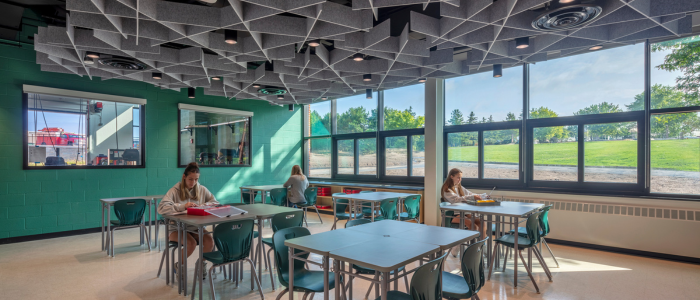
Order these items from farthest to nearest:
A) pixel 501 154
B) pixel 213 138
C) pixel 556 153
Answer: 1. pixel 213 138
2. pixel 501 154
3. pixel 556 153

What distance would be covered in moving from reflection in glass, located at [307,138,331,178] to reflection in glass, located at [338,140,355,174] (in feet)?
1.32

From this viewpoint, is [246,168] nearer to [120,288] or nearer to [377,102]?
[377,102]

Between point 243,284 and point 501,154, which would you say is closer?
→ point 243,284

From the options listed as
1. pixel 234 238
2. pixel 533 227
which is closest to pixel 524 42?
pixel 533 227

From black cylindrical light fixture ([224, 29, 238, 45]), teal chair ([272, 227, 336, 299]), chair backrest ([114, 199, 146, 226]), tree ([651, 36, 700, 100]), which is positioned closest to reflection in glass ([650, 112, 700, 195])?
tree ([651, 36, 700, 100])

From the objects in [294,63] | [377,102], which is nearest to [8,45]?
[294,63]

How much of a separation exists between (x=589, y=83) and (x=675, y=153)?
1.56m

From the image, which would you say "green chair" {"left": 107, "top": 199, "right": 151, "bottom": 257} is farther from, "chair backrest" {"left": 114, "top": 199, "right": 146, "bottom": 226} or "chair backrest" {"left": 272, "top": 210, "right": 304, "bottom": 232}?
"chair backrest" {"left": 272, "top": 210, "right": 304, "bottom": 232}

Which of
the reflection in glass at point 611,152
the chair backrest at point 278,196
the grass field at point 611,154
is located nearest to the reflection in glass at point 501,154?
the grass field at point 611,154

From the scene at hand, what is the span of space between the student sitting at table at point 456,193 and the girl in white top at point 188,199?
327 centimetres

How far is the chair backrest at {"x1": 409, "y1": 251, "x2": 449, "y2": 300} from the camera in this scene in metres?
2.10

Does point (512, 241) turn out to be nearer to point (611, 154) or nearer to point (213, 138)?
point (611, 154)

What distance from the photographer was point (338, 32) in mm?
3865

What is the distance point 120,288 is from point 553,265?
5.47m
